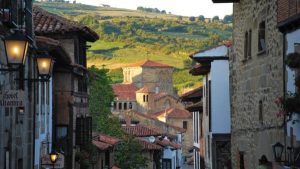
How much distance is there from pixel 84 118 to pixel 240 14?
11.9 metres

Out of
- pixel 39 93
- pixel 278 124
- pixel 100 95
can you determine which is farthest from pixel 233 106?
pixel 100 95

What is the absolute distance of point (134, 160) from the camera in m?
59.3

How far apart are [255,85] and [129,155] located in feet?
Result: 127

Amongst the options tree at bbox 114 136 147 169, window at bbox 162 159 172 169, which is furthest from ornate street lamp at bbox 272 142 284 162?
window at bbox 162 159 172 169

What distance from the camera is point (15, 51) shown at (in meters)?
13.1

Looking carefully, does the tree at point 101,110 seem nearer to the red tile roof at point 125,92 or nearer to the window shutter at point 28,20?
the window shutter at point 28,20

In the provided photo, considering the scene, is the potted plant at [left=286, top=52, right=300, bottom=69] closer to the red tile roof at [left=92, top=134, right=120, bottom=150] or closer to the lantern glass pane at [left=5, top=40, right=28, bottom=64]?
the lantern glass pane at [left=5, top=40, right=28, bottom=64]

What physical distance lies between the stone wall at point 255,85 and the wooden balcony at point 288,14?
477 mm

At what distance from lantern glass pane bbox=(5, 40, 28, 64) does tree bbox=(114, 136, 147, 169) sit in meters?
46.2

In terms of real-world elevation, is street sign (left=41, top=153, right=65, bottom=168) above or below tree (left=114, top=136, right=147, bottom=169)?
above

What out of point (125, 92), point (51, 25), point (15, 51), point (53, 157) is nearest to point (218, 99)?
point (51, 25)

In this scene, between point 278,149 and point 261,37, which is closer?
point 278,149

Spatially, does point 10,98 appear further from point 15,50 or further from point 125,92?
point 125,92

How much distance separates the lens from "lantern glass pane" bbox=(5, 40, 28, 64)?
42.8 feet
